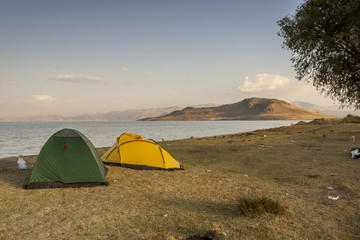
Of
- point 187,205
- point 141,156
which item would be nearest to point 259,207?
point 187,205

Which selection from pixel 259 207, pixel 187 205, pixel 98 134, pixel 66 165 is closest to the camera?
pixel 259 207

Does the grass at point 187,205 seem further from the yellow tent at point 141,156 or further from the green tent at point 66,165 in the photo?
the yellow tent at point 141,156

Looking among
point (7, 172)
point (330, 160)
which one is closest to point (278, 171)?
point (330, 160)

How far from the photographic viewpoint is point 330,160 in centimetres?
1282

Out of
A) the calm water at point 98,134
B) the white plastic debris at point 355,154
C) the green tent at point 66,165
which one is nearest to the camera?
the green tent at point 66,165

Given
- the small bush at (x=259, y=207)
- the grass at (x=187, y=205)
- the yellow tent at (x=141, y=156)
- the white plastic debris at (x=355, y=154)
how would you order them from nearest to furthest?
the grass at (x=187, y=205) → the small bush at (x=259, y=207) → the yellow tent at (x=141, y=156) → the white plastic debris at (x=355, y=154)

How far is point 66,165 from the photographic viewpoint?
9.02m

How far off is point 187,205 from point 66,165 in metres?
4.96

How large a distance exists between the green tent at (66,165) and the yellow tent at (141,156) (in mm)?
2608

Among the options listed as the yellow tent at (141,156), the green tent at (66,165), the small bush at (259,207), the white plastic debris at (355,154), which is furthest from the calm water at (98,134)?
the white plastic debris at (355,154)

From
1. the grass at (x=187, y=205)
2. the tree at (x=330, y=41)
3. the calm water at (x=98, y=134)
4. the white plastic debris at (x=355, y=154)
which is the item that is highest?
the tree at (x=330, y=41)

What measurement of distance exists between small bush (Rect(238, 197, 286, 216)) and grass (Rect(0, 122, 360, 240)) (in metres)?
0.14

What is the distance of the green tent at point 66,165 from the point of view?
8.82m

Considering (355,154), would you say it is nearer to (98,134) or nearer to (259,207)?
(259,207)
